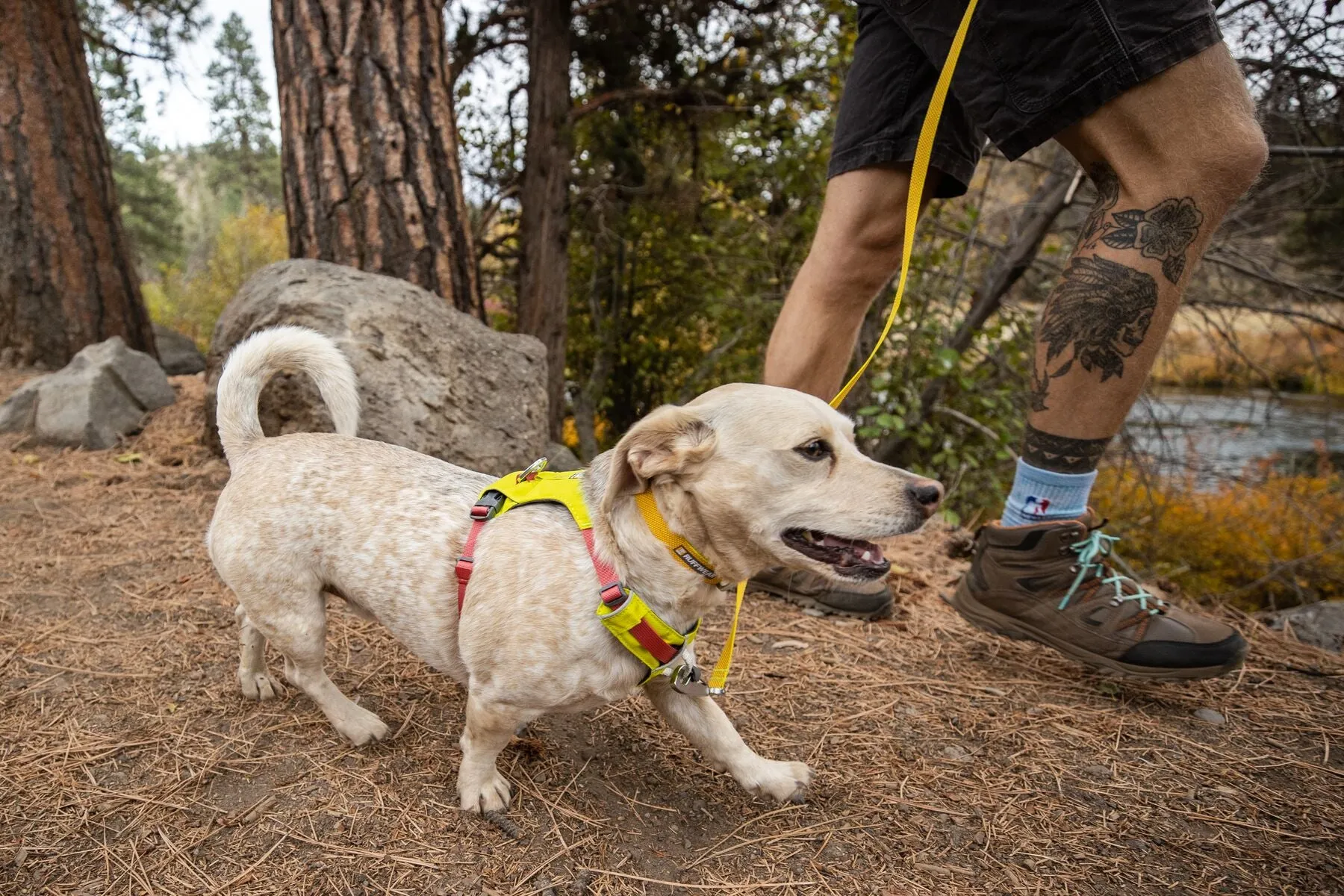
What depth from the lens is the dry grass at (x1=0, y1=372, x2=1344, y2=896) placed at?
187 centimetres

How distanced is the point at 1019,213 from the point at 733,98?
Answer: 3201mm

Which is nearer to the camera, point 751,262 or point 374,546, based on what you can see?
point 374,546

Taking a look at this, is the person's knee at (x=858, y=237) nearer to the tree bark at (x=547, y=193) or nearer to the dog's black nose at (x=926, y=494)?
the dog's black nose at (x=926, y=494)

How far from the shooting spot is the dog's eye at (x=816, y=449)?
207 centimetres

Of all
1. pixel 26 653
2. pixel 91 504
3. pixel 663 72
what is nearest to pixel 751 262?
pixel 663 72

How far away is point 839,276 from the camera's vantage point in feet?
10.0

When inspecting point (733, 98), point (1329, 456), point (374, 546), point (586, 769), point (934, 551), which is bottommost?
point (1329, 456)

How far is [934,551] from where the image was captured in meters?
4.42

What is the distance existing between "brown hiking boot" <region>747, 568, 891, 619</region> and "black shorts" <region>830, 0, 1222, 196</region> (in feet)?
5.43

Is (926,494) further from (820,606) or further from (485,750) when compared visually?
(820,606)

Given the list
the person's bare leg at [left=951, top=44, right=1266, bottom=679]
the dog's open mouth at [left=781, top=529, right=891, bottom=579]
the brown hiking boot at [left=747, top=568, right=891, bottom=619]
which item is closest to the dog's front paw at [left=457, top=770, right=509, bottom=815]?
the dog's open mouth at [left=781, top=529, right=891, bottom=579]

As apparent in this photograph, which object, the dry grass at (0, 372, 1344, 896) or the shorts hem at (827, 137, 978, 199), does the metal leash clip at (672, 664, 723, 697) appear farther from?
the shorts hem at (827, 137, 978, 199)

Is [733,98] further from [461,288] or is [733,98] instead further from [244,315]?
[244,315]

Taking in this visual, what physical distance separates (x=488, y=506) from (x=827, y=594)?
172cm
